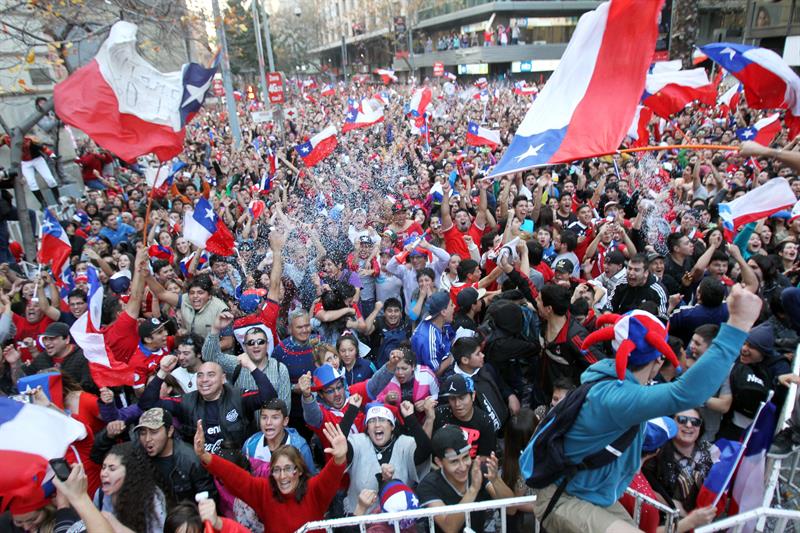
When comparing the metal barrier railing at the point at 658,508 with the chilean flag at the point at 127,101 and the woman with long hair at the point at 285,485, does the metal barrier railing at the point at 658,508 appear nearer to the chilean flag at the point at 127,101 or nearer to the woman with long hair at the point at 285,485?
the woman with long hair at the point at 285,485

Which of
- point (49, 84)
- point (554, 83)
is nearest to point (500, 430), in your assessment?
point (554, 83)

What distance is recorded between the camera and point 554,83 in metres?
4.25

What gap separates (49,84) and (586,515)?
19.1 metres

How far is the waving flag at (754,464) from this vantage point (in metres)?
3.10

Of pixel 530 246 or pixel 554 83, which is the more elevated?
pixel 554 83

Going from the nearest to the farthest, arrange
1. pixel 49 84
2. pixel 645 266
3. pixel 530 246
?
pixel 645 266, pixel 530 246, pixel 49 84

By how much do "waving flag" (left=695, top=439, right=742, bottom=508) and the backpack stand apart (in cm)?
103

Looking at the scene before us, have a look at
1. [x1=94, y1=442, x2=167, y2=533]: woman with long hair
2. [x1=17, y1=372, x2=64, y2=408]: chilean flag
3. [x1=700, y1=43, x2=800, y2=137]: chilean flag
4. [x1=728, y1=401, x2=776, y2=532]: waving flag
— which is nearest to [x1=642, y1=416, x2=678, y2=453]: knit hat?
[x1=728, y1=401, x2=776, y2=532]: waving flag

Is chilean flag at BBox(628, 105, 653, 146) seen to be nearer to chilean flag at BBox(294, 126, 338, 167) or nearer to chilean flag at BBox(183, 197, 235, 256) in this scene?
chilean flag at BBox(294, 126, 338, 167)

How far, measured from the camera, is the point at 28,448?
9.39 feet

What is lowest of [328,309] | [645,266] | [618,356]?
[328,309]

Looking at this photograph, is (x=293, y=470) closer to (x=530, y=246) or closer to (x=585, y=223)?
(x=530, y=246)

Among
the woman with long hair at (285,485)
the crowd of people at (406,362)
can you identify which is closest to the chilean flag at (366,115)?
the crowd of people at (406,362)

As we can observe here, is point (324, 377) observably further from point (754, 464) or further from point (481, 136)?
point (481, 136)
